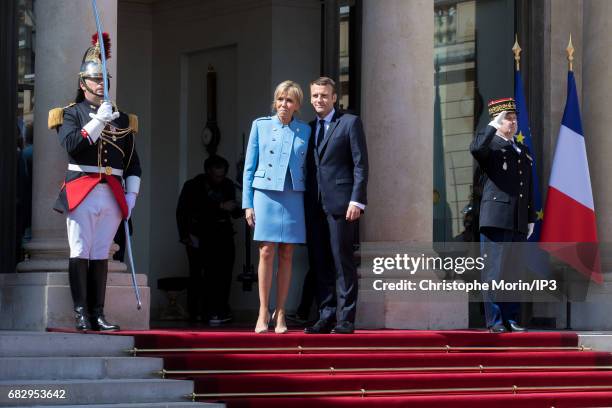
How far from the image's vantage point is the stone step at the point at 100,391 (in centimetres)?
980

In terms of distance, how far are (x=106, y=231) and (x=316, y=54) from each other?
597cm

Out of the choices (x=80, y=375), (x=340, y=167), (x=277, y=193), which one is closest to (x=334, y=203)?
(x=340, y=167)

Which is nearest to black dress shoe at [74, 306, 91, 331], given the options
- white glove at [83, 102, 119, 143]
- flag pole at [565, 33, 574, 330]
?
white glove at [83, 102, 119, 143]

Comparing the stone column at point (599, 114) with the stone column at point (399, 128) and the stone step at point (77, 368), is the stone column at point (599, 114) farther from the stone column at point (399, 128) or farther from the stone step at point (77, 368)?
the stone step at point (77, 368)

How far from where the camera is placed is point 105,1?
12.3 m

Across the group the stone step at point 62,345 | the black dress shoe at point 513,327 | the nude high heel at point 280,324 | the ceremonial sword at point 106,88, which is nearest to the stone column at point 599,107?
the black dress shoe at point 513,327

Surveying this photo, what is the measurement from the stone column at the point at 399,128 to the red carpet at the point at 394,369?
153 centimetres

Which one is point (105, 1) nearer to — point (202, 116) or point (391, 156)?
point (391, 156)

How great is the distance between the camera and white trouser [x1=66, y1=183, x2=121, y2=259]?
1138cm

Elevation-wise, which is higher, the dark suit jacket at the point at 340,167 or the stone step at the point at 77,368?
the dark suit jacket at the point at 340,167

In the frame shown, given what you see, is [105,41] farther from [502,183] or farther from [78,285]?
[502,183]

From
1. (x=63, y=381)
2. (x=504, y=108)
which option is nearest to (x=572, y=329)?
(x=504, y=108)

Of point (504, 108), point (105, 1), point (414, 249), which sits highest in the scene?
point (105, 1)

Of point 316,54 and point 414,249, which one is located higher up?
point 316,54
